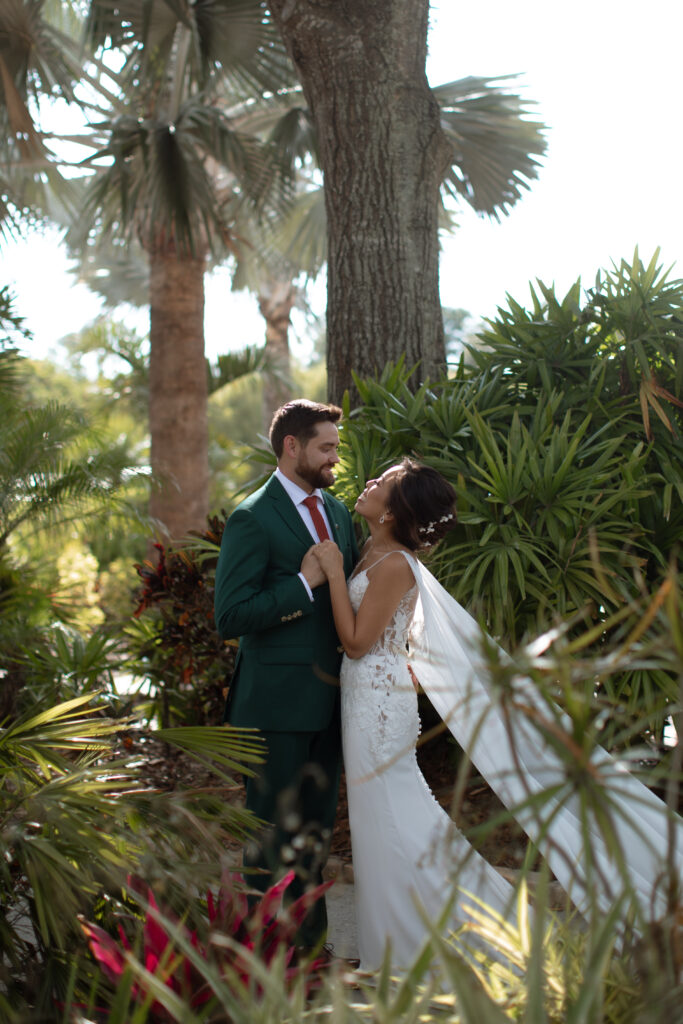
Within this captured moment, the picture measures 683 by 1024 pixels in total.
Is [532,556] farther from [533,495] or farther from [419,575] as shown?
[419,575]

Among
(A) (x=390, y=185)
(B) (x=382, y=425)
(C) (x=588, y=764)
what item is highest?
(A) (x=390, y=185)

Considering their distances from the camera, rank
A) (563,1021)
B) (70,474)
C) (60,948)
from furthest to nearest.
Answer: (70,474)
(60,948)
(563,1021)

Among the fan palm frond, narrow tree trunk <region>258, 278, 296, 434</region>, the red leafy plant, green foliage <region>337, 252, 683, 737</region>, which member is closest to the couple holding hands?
A: green foliage <region>337, 252, 683, 737</region>

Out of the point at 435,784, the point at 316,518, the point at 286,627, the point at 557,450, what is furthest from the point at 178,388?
the point at 286,627

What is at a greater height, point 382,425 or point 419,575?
point 382,425

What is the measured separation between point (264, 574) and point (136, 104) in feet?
24.8

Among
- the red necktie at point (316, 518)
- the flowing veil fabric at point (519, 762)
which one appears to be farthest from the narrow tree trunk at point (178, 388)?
the flowing veil fabric at point (519, 762)

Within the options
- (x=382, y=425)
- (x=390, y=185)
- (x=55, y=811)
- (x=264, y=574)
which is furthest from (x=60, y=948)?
(x=390, y=185)

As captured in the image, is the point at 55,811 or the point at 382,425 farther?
the point at 382,425

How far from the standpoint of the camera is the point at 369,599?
3143mm

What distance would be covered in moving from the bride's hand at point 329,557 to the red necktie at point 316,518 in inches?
6.4

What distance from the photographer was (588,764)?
1.15 metres

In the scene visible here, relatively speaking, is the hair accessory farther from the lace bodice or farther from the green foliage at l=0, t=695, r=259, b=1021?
the green foliage at l=0, t=695, r=259, b=1021

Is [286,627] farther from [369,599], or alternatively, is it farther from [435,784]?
[435,784]
